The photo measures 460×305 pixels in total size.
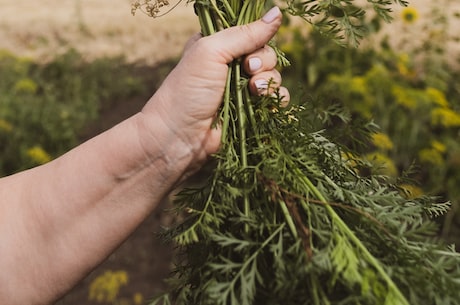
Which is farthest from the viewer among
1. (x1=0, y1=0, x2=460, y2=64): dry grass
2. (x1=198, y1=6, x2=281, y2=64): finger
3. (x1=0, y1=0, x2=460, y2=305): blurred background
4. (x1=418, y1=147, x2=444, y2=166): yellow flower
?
(x1=0, y1=0, x2=460, y2=64): dry grass

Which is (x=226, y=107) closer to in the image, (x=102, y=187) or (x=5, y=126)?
(x=102, y=187)

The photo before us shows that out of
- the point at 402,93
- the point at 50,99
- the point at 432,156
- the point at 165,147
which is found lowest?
the point at 432,156

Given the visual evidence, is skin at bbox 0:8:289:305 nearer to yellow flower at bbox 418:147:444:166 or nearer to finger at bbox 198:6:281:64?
finger at bbox 198:6:281:64

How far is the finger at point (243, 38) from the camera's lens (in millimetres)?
1240

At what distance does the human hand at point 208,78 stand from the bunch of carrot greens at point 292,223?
32mm

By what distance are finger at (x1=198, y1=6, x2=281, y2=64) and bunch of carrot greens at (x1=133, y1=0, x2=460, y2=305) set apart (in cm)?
3

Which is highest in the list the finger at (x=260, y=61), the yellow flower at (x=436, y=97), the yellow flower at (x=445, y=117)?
the finger at (x=260, y=61)

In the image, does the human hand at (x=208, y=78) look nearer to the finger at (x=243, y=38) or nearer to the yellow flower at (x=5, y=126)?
the finger at (x=243, y=38)

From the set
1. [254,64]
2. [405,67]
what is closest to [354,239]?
[254,64]

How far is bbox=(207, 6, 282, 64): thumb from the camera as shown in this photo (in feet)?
4.07

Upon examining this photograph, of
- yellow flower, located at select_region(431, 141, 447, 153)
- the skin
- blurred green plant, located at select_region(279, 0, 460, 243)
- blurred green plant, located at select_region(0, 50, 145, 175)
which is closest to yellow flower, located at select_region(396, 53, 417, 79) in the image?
blurred green plant, located at select_region(279, 0, 460, 243)

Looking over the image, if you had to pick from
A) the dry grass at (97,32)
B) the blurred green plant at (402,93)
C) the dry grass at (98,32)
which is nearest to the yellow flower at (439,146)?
the blurred green plant at (402,93)

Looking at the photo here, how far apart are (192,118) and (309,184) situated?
0.32 metres

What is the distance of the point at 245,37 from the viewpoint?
1.25 metres
